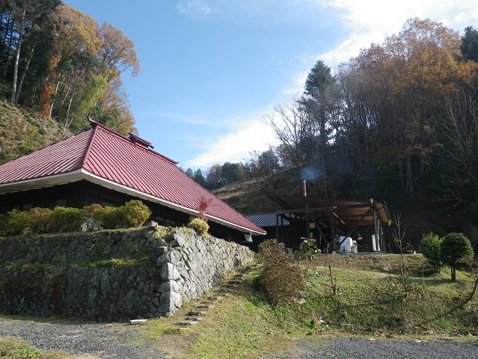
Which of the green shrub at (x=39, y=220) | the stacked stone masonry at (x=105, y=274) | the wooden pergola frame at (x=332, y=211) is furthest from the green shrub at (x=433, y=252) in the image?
the green shrub at (x=39, y=220)

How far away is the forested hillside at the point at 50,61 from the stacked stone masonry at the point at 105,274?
69.3 feet

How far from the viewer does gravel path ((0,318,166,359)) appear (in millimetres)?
5356

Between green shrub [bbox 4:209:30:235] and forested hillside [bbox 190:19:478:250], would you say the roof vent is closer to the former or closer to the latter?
green shrub [bbox 4:209:30:235]

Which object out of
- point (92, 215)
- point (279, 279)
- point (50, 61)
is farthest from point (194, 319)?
point (50, 61)

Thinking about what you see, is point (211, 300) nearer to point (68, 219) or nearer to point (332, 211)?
point (68, 219)

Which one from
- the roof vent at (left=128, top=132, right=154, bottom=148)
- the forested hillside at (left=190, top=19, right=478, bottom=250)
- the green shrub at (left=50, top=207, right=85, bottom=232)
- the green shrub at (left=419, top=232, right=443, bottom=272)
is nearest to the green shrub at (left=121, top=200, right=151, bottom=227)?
the green shrub at (left=50, top=207, right=85, bottom=232)

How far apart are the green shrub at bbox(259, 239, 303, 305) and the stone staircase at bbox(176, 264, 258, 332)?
0.90 metres

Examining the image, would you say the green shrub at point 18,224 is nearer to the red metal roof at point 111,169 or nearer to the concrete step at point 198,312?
the red metal roof at point 111,169

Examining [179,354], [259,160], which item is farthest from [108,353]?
[259,160]

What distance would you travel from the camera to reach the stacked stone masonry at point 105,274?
8.31 m

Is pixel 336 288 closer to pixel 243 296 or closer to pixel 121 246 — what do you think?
pixel 243 296

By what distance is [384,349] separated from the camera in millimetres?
7395

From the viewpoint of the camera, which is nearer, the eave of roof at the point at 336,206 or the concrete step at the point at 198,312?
the concrete step at the point at 198,312

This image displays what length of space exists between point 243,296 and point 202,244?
75.5 inches
